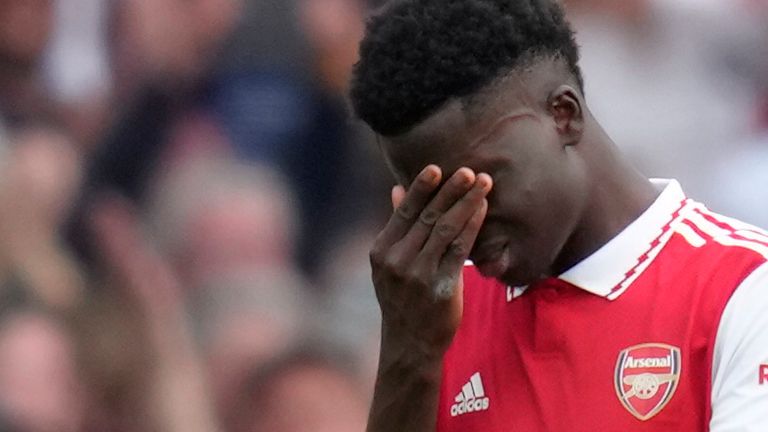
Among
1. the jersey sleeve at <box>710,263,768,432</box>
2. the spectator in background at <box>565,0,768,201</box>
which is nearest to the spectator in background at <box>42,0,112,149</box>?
the spectator in background at <box>565,0,768,201</box>

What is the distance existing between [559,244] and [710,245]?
0.22 meters

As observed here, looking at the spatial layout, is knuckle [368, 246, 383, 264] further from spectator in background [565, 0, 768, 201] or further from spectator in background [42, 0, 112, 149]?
spectator in background [565, 0, 768, 201]

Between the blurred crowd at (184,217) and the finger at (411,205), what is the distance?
1588mm

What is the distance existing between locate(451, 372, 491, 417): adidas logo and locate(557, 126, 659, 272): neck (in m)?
0.24

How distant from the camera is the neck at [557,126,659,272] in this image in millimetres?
1908

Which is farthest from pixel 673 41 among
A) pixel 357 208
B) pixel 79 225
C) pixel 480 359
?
pixel 480 359

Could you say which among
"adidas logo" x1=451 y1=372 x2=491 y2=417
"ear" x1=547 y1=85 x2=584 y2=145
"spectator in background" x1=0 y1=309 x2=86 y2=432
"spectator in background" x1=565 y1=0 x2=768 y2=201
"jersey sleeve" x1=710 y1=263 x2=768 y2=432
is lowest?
"jersey sleeve" x1=710 y1=263 x2=768 y2=432

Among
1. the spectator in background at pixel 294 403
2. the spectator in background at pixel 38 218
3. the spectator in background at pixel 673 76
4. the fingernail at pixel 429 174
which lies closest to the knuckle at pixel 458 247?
the fingernail at pixel 429 174

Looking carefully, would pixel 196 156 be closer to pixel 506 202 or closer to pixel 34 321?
pixel 34 321

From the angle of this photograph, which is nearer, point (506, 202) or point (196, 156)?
point (506, 202)

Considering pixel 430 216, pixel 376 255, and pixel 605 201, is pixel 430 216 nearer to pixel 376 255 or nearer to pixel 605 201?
pixel 376 255

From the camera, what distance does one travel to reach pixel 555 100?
74.1 inches

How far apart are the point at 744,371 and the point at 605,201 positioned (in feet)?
1.13

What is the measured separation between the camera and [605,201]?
192cm
